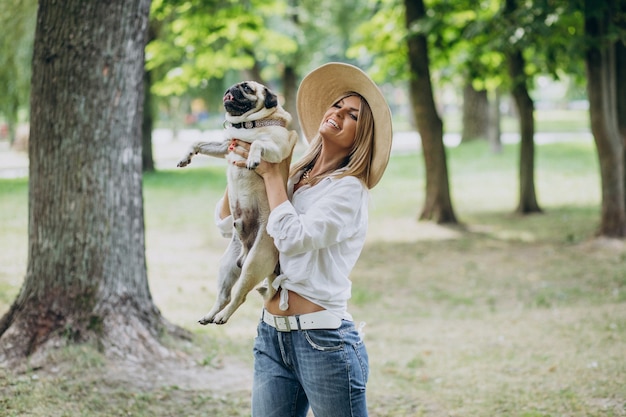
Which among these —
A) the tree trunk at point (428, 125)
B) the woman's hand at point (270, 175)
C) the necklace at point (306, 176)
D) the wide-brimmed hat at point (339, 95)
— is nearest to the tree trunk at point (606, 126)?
the tree trunk at point (428, 125)

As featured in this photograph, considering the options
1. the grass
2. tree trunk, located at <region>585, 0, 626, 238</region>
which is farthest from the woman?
tree trunk, located at <region>585, 0, 626, 238</region>

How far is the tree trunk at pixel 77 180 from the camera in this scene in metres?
5.57

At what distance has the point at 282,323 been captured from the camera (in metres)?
3.02

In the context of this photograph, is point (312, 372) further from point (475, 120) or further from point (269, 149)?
point (475, 120)

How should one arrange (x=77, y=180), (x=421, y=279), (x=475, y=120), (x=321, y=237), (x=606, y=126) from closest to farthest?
(x=321, y=237) → (x=77, y=180) → (x=421, y=279) → (x=606, y=126) → (x=475, y=120)

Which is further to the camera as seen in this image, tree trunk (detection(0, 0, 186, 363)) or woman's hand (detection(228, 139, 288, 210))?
tree trunk (detection(0, 0, 186, 363))

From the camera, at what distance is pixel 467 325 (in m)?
8.23

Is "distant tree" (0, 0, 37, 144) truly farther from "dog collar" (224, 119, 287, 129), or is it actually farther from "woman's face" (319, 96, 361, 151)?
"woman's face" (319, 96, 361, 151)

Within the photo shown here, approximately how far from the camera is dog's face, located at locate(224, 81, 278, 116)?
3.08 metres

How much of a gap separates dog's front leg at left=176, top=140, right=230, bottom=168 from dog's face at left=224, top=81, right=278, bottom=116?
17 centimetres

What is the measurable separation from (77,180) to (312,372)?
322 centimetres

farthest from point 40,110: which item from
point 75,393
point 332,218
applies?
point 332,218

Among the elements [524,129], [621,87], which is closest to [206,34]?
[524,129]

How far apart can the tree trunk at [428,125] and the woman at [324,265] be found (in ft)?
36.4
